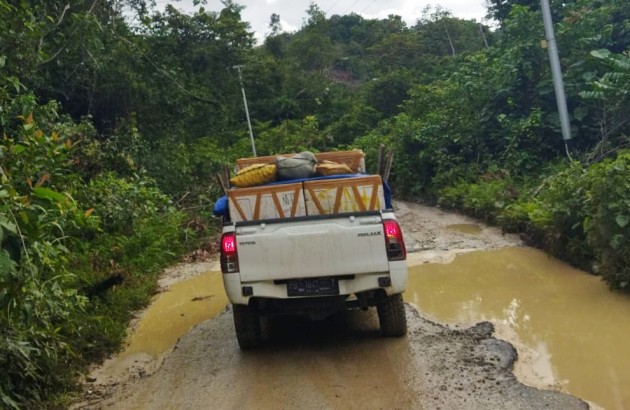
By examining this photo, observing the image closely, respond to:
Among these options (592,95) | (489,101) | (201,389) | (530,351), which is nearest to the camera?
(201,389)

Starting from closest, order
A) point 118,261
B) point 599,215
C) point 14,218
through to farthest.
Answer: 1. point 14,218
2. point 599,215
3. point 118,261

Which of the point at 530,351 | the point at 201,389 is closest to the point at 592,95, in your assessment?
the point at 530,351

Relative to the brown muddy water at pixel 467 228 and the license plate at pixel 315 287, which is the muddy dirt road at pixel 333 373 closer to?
the license plate at pixel 315 287

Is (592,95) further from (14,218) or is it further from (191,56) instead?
(14,218)

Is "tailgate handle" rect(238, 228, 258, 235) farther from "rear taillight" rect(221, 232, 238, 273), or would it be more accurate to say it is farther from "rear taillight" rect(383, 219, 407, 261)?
"rear taillight" rect(383, 219, 407, 261)

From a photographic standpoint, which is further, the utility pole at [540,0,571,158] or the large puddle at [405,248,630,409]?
the utility pole at [540,0,571,158]

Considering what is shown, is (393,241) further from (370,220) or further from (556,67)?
(556,67)

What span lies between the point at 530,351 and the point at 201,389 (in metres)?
3.05

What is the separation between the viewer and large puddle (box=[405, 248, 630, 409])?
4938 mm

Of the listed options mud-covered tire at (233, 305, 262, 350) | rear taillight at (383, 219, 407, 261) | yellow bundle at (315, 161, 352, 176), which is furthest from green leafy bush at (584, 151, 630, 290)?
mud-covered tire at (233, 305, 262, 350)

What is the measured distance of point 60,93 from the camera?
50.8 feet

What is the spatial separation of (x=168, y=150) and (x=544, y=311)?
12349 mm

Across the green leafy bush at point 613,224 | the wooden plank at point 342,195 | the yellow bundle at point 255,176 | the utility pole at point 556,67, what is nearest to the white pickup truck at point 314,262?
the wooden plank at point 342,195

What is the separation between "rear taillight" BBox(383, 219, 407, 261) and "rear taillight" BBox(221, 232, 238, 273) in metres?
1.40
